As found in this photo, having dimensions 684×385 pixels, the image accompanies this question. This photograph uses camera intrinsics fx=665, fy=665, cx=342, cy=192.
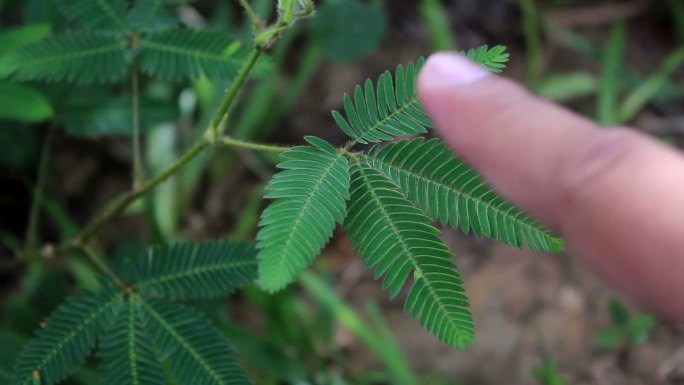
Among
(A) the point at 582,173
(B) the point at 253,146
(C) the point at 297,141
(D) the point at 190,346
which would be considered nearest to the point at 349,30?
(C) the point at 297,141

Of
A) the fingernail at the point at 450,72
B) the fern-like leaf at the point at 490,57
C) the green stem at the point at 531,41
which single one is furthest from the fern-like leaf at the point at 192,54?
the green stem at the point at 531,41

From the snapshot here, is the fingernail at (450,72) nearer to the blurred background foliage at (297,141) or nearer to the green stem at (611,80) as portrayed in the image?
the blurred background foliage at (297,141)

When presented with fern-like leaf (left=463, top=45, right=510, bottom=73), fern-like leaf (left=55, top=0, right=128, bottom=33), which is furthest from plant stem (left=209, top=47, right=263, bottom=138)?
fern-like leaf (left=55, top=0, right=128, bottom=33)

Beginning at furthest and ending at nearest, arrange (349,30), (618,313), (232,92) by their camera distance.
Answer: (349,30) → (618,313) → (232,92)

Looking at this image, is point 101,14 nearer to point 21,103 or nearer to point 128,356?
point 21,103

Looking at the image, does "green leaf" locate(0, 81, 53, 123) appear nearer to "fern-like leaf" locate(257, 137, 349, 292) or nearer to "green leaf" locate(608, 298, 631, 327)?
"fern-like leaf" locate(257, 137, 349, 292)

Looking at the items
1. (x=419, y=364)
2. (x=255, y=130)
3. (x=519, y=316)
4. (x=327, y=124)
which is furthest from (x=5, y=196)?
(x=519, y=316)

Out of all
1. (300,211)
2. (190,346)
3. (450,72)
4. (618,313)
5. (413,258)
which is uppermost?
(450,72)
